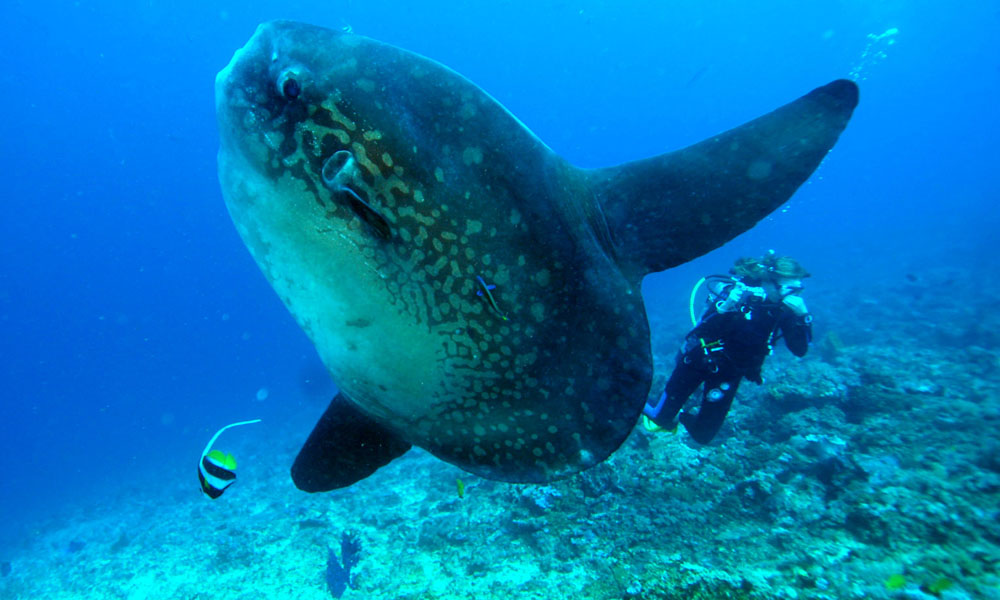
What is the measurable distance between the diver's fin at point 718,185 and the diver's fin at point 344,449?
4.12 ft

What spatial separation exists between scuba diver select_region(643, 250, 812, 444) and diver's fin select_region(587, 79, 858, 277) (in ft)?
16.0

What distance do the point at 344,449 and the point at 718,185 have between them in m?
1.88

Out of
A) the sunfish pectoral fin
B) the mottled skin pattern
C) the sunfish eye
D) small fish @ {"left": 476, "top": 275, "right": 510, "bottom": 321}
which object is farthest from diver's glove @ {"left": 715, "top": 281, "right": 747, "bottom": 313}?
the sunfish eye

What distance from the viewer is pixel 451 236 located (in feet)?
5.07

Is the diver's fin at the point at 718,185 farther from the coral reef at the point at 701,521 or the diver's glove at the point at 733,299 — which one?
the diver's glove at the point at 733,299

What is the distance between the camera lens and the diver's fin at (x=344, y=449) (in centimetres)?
196

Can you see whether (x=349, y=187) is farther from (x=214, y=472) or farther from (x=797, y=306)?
(x=797, y=306)

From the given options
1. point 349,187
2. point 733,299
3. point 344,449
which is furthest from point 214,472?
point 733,299

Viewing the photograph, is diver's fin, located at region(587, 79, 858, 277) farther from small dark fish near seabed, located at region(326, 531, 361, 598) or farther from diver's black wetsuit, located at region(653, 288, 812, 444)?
small dark fish near seabed, located at region(326, 531, 361, 598)

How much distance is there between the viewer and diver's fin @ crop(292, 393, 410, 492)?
1.96 metres

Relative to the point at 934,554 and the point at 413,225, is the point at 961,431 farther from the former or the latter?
the point at 413,225

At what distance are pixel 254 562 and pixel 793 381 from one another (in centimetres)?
981

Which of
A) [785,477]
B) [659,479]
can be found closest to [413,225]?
[659,479]

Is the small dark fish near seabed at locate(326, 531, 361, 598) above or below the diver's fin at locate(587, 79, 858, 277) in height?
below
